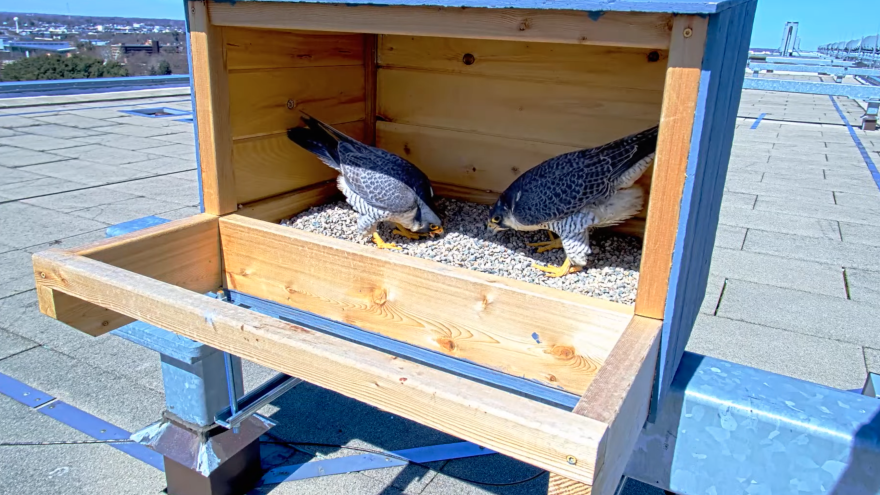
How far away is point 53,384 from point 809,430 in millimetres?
2608

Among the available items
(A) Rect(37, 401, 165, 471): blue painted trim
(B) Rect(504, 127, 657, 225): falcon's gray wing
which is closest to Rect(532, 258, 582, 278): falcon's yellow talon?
(B) Rect(504, 127, 657, 225): falcon's gray wing

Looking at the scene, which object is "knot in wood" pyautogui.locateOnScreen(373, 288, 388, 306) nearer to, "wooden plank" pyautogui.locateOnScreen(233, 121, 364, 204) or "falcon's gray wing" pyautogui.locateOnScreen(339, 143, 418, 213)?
"wooden plank" pyautogui.locateOnScreen(233, 121, 364, 204)

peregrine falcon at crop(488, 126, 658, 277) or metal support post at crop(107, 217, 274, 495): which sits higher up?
peregrine falcon at crop(488, 126, 658, 277)

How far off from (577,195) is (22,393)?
220 cm

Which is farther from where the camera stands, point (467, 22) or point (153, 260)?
point (153, 260)

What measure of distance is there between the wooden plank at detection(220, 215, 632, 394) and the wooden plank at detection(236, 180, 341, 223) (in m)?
0.21

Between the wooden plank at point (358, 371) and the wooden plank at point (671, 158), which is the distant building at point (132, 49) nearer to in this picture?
the wooden plank at point (358, 371)

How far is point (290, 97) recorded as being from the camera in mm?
1992

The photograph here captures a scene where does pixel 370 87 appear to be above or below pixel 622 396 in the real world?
above

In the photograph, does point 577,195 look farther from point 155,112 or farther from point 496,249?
point 155,112

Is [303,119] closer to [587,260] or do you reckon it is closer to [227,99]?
[227,99]

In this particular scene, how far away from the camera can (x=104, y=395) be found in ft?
7.97

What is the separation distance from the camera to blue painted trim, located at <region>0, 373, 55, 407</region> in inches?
93.1

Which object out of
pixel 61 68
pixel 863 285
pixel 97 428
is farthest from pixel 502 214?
pixel 61 68
